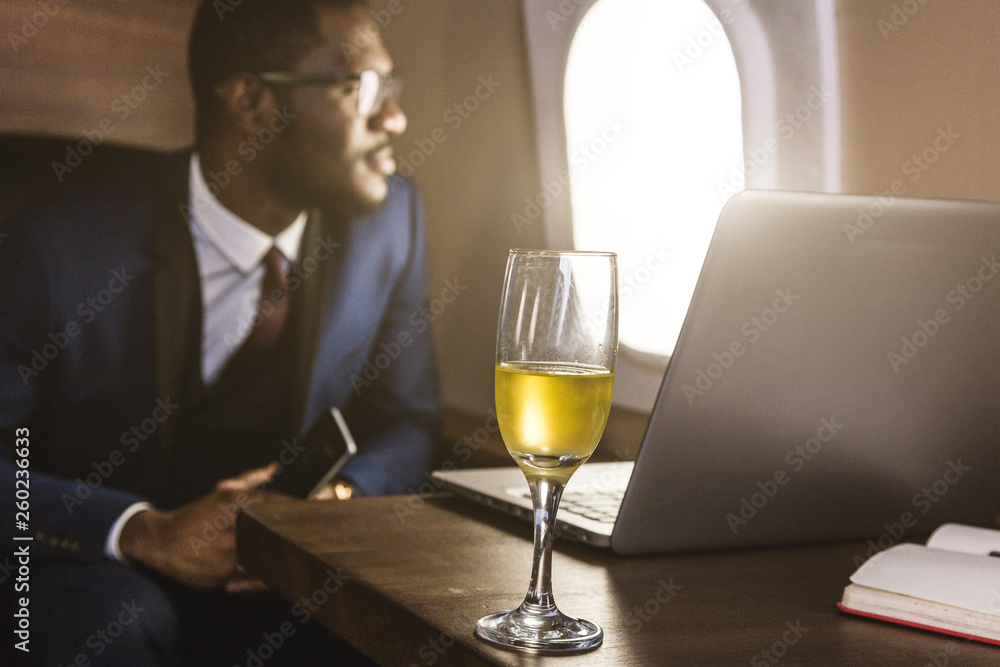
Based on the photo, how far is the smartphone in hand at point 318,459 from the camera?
2.19 metres

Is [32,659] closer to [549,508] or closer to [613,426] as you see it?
[613,426]

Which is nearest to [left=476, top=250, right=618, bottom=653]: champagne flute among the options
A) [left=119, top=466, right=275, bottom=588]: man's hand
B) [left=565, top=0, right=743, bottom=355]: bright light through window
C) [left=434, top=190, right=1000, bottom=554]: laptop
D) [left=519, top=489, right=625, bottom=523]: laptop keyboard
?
[left=434, top=190, right=1000, bottom=554]: laptop

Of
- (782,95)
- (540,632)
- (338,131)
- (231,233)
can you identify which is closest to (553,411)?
(540,632)

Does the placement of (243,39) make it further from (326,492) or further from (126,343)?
(326,492)

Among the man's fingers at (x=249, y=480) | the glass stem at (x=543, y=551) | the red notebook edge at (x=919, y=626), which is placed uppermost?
the glass stem at (x=543, y=551)

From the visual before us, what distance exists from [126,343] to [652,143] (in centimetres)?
126

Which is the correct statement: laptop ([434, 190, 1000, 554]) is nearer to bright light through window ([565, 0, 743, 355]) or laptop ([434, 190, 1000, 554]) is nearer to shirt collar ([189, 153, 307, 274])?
bright light through window ([565, 0, 743, 355])

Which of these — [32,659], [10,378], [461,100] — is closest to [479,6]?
[461,100]

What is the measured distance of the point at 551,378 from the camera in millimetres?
548

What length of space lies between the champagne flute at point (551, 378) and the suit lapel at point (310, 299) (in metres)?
1.76

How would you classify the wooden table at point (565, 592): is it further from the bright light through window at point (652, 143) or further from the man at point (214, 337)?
the man at point (214, 337)

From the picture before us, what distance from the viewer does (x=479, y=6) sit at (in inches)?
93.1

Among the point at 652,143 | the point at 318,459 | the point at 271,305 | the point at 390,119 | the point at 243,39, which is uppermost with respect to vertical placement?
the point at 243,39

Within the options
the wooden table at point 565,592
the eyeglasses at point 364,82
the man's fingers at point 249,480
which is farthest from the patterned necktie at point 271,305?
the wooden table at point 565,592
